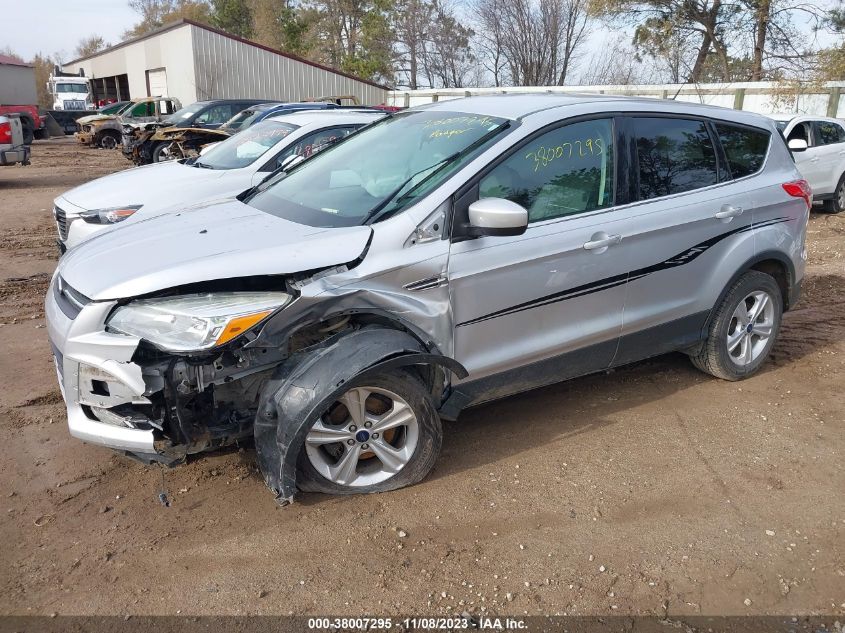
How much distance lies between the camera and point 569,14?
32.4 metres

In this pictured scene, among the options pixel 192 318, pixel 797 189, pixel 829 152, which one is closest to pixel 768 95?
pixel 829 152

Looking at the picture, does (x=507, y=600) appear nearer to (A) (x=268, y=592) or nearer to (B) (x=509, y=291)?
(A) (x=268, y=592)

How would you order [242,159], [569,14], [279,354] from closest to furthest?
1. [279,354]
2. [242,159]
3. [569,14]

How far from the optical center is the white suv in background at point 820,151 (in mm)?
11492

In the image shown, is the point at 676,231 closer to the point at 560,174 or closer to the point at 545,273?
the point at 560,174

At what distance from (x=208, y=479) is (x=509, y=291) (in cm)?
180

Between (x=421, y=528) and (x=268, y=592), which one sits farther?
(x=421, y=528)

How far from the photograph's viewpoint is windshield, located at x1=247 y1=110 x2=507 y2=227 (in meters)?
3.52

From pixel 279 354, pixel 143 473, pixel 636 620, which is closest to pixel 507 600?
pixel 636 620

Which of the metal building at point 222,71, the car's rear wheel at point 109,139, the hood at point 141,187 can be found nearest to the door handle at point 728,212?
the hood at point 141,187

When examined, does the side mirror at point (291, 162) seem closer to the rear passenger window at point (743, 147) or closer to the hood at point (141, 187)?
the hood at point (141, 187)

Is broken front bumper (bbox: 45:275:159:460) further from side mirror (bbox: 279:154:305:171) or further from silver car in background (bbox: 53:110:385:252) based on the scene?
silver car in background (bbox: 53:110:385:252)

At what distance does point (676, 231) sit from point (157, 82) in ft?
110

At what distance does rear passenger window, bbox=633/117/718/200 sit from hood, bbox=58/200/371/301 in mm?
1812
